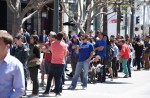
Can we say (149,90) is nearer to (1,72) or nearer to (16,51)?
(16,51)

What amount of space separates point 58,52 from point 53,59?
24cm

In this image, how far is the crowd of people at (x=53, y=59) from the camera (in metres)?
4.84

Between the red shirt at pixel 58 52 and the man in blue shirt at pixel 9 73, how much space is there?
7626mm

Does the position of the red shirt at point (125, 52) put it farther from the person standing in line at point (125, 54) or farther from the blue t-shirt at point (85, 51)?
the blue t-shirt at point (85, 51)

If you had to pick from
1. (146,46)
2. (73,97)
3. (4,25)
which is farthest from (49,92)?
(4,25)

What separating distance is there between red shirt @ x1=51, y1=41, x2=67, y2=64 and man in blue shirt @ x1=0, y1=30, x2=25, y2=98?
7.63 m

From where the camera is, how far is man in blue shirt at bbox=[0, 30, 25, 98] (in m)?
4.78

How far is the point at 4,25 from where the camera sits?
32.8m

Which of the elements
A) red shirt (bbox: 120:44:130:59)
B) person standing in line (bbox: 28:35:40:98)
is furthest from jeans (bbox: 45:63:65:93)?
red shirt (bbox: 120:44:130:59)

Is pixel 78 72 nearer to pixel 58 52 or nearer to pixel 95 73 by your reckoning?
pixel 58 52

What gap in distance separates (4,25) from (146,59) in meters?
12.3

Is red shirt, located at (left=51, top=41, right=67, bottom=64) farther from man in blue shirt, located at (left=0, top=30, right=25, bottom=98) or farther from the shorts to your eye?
man in blue shirt, located at (left=0, top=30, right=25, bottom=98)

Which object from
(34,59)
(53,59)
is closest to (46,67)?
(53,59)

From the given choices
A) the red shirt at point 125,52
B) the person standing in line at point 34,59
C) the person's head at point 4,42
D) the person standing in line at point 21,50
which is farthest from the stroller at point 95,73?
the person's head at point 4,42
